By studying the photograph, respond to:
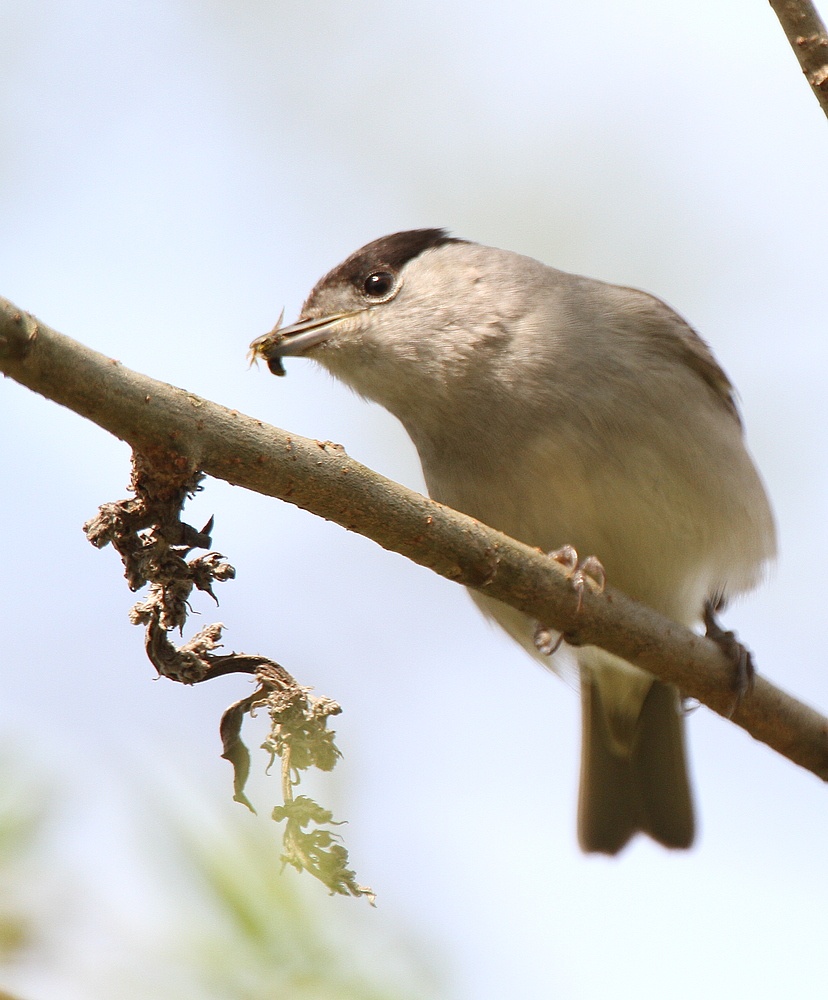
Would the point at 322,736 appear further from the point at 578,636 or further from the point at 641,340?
the point at 641,340

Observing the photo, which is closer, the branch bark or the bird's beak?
the branch bark

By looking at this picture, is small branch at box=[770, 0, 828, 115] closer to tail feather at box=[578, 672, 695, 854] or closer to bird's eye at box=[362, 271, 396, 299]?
bird's eye at box=[362, 271, 396, 299]

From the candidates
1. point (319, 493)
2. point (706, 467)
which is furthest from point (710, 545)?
point (319, 493)

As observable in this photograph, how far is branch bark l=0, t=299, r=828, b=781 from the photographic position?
2609 millimetres

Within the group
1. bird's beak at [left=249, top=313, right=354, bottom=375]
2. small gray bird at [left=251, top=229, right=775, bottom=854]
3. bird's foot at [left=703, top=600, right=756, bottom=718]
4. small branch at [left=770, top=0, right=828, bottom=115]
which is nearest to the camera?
small branch at [left=770, top=0, right=828, bottom=115]

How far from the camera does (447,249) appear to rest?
5.79 metres

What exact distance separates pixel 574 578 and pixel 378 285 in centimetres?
235

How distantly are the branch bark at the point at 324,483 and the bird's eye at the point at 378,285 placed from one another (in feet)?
7.34

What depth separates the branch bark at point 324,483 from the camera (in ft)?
8.56

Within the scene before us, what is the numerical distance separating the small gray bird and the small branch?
164cm

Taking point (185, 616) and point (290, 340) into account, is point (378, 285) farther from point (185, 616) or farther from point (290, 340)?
point (185, 616)

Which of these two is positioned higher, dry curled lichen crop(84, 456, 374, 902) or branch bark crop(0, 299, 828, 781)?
branch bark crop(0, 299, 828, 781)

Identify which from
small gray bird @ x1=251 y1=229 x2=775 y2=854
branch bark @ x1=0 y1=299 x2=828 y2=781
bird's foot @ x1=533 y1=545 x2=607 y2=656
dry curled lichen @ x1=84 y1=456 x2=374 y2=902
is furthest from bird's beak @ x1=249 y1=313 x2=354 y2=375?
dry curled lichen @ x1=84 y1=456 x2=374 y2=902

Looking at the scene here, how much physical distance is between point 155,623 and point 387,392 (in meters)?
2.33
